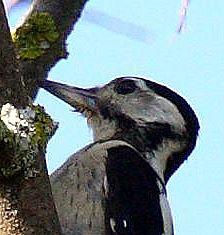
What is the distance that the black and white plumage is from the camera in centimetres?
305

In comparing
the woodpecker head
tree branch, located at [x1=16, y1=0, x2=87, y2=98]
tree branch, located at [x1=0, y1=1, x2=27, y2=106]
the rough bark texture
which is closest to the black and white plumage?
the woodpecker head

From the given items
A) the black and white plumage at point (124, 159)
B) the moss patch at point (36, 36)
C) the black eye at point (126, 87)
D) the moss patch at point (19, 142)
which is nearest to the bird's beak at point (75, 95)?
the black and white plumage at point (124, 159)

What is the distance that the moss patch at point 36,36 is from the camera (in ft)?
9.30

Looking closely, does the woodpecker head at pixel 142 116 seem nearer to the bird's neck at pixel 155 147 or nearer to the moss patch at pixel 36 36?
the bird's neck at pixel 155 147

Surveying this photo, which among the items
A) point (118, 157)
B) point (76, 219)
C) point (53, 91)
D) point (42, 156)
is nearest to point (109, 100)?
point (53, 91)

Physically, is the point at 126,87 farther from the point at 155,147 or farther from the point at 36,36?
the point at 36,36

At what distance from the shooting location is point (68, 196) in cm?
309

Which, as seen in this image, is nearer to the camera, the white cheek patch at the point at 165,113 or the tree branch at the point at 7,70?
the tree branch at the point at 7,70

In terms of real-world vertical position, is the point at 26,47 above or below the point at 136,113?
above

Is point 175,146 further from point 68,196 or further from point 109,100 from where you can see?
point 68,196

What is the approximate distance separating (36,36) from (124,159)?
64 centimetres

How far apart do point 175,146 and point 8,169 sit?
7.34ft

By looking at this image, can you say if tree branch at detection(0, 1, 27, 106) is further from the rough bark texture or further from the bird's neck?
the bird's neck

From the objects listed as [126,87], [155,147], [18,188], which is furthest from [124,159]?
[18,188]
